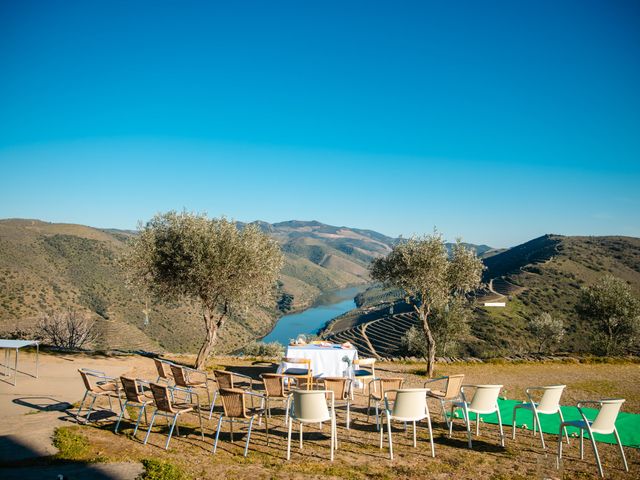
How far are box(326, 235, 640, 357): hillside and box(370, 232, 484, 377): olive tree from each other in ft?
108

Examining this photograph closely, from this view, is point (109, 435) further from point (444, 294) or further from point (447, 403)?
point (444, 294)

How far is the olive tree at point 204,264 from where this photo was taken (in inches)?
550

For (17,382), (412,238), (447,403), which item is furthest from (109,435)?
(412,238)

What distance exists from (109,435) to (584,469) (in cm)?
768

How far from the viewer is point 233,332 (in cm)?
9312

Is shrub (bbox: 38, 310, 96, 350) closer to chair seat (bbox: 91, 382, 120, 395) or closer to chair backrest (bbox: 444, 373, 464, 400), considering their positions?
chair seat (bbox: 91, 382, 120, 395)

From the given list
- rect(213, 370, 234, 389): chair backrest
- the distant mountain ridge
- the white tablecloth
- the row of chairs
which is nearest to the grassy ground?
the row of chairs

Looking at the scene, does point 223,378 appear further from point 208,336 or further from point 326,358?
point 208,336

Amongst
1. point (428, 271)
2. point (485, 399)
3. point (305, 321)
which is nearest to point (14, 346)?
point (485, 399)

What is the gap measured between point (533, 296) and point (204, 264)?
6999cm

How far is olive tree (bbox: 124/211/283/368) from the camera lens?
1398cm

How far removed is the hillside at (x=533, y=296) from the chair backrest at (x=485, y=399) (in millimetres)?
41685

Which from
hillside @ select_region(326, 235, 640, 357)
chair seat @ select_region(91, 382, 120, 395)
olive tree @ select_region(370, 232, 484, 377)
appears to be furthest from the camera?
hillside @ select_region(326, 235, 640, 357)

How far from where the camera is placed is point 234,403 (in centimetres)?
678
